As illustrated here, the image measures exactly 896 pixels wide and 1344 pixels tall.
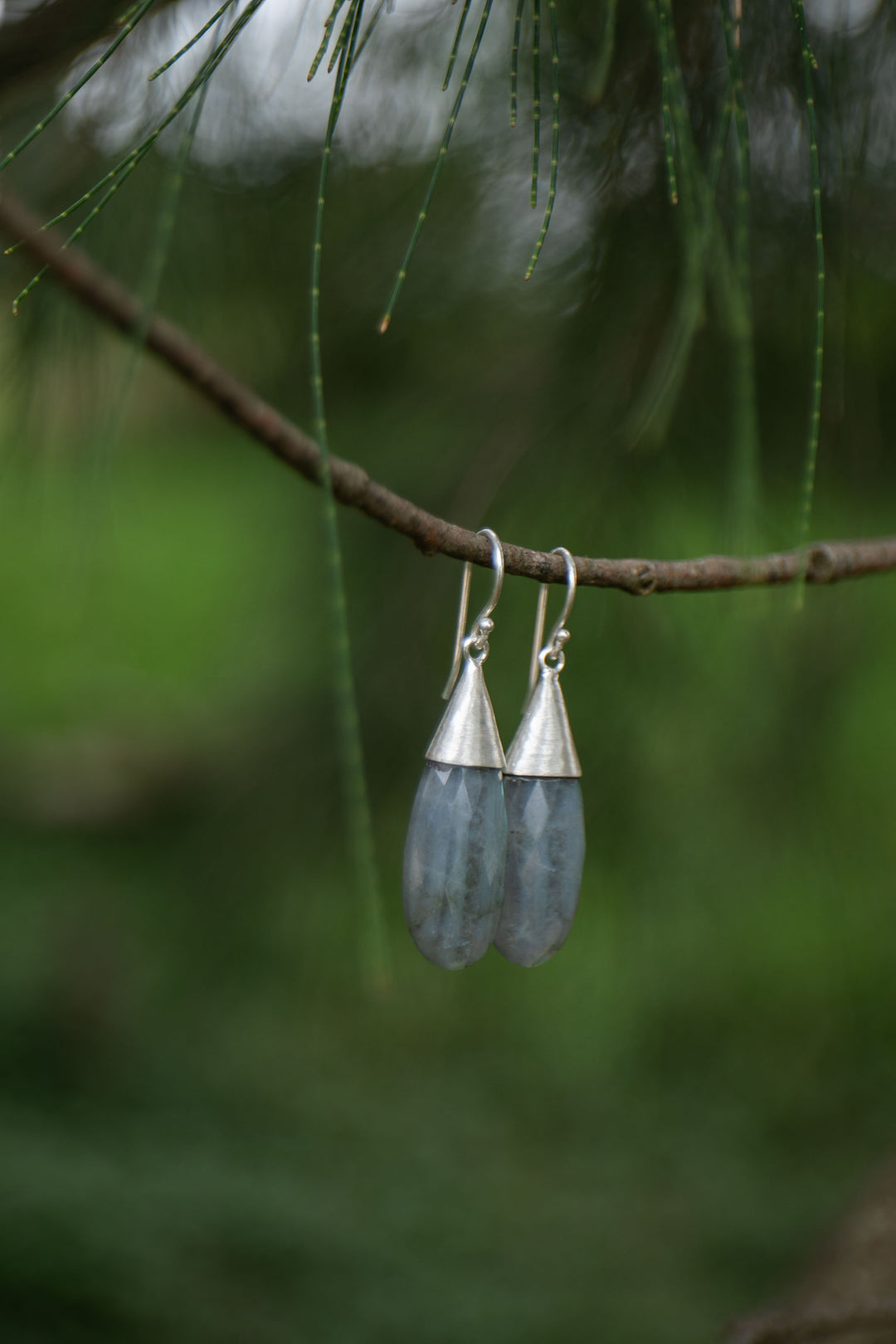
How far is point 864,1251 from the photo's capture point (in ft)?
3.12

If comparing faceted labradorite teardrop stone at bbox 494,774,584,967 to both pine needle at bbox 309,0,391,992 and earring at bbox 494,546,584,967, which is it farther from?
pine needle at bbox 309,0,391,992

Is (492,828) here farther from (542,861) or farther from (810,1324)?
(810,1324)

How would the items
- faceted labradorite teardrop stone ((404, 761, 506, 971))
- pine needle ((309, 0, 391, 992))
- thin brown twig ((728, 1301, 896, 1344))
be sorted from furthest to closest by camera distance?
thin brown twig ((728, 1301, 896, 1344))
faceted labradorite teardrop stone ((404, 761, 506, 971))
pine needle ((309, 0, 391, 992))

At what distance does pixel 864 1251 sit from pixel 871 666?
0.51 metres

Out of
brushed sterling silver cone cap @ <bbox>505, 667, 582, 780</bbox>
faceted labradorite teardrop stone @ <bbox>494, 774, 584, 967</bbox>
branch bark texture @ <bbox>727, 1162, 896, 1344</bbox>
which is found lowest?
branch bark texture @ <bbox>727, 1162, 896, 1344</bbox>

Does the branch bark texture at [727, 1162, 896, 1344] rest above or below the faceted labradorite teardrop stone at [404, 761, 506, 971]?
below

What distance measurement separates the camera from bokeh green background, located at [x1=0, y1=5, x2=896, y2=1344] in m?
0.81

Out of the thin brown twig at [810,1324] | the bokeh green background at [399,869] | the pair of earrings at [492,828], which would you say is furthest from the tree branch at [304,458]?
the thin brown twig at [810,1324]

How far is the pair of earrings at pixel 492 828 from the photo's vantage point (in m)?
0.43

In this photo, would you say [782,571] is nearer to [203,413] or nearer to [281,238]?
[281,238]

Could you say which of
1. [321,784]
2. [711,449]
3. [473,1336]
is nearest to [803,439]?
[711,449]

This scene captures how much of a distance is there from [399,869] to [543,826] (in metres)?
0.57

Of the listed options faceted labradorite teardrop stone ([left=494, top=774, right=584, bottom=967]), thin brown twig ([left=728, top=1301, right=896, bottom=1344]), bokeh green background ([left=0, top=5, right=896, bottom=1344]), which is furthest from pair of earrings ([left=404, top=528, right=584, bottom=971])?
thin brown twig ([left=728, top=1301, right=896, bottom=1344])

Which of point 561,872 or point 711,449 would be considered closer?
point 561,872
